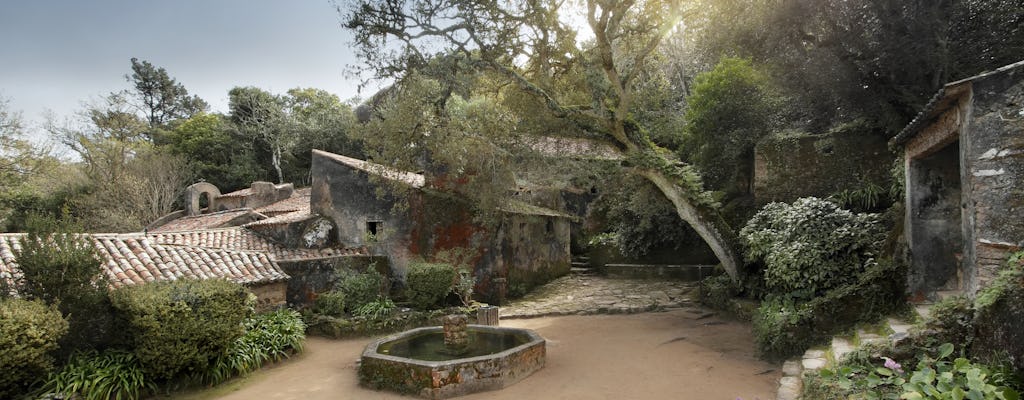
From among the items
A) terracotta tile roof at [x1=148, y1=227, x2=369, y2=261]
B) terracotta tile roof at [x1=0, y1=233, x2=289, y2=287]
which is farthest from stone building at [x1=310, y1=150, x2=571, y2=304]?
terracotta tile roof at [x1=0, y1=233, x2=289, y2=287]

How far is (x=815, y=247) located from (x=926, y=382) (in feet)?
18.2

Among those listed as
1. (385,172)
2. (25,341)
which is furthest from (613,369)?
(25,341)

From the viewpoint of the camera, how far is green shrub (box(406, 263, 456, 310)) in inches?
489

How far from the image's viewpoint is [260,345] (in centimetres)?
932

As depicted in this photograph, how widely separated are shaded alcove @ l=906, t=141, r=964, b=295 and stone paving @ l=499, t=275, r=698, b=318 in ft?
19.8

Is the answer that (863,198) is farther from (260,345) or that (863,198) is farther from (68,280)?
(68,280)

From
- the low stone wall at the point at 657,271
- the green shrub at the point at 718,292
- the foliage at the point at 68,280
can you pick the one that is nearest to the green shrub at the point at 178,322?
the foliage at the point at 68,280

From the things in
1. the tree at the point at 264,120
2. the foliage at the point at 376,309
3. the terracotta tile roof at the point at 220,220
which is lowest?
the foliage at the point at 376,309

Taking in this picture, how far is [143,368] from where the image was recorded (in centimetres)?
770

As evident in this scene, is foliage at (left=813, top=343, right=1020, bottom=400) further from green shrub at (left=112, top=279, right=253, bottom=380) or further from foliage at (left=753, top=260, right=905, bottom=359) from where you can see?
green shrub at (left=112, top=279, right=253, bottom=380)

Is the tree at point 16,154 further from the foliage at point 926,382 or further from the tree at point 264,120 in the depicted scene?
the foliage at point 926,382

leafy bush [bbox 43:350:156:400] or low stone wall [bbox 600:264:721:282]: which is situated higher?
low stone wall [bbox 600:264:721:282]

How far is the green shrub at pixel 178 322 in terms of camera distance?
754cm

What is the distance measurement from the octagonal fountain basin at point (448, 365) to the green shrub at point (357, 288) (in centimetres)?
346
